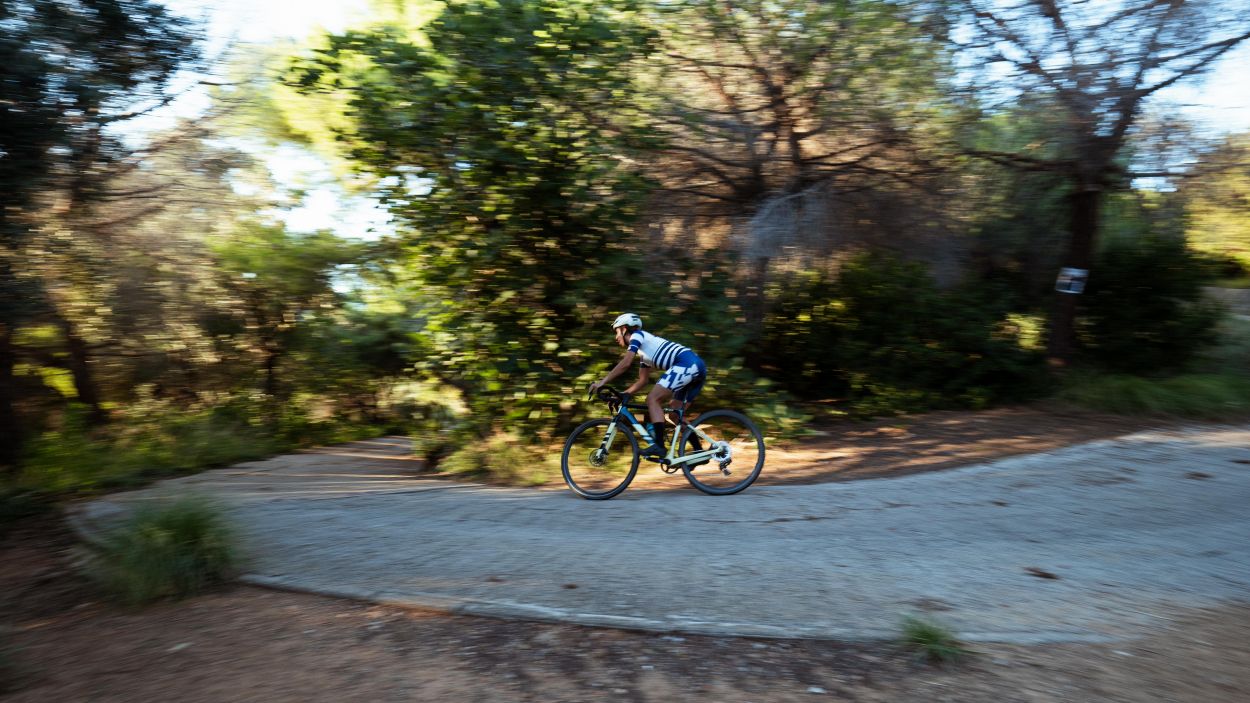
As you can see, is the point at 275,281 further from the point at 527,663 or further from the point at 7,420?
the point at 527,663

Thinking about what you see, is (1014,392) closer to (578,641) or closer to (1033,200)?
(1033,200)

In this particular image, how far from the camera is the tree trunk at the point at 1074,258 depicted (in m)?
12.2

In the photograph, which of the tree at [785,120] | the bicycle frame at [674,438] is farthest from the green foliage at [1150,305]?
the bicycle frame at [674,438]

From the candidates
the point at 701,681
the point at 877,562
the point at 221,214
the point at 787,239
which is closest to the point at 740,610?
the point at 701,681

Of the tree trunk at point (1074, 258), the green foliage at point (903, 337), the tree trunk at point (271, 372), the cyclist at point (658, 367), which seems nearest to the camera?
the cyclist at point (658, 367)

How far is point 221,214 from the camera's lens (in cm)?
1215

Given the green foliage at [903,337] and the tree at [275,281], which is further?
the tree at [275,281]

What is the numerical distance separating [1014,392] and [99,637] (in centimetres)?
1226

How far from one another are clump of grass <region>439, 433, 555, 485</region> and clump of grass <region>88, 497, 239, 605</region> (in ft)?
14.0

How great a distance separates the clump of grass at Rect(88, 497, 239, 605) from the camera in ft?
17.0

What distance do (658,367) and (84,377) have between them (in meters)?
8.44

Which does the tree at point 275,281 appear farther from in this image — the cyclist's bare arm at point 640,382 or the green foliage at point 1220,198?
the green foliage at point 1220,198

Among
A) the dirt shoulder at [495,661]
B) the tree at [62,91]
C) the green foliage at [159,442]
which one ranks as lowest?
the green foliage at [159,442]

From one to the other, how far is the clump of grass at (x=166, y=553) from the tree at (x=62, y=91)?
9.88 ft
